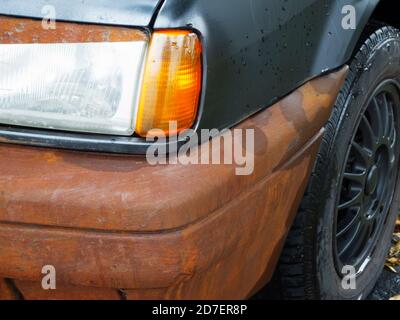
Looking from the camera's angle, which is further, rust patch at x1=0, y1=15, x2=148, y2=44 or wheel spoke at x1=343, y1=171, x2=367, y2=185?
wheel spoke at x1=343, y1=171, x2=367, y2=185

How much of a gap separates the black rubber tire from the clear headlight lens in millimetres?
812

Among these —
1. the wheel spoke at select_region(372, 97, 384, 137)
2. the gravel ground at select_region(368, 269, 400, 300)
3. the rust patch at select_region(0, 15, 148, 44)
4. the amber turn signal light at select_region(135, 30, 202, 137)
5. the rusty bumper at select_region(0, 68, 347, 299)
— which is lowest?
the rusty bumper at select_region(0, 68, 347, 299)

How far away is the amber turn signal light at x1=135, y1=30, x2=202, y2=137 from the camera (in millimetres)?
1476

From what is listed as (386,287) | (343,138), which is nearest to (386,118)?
(343,138)

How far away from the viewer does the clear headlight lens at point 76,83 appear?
149cm

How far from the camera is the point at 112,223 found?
4.65 ft

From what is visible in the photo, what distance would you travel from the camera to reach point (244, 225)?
65.2 inches

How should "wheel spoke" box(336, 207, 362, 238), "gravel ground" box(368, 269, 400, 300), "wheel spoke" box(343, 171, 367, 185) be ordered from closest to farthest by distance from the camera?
"wheel spoke" box(343, 171, 367, 185), "wheel spoke" box(336, 207, 362, 238), "gravel ground" box(368, 269, 400, 300)

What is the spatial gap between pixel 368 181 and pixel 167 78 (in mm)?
1228

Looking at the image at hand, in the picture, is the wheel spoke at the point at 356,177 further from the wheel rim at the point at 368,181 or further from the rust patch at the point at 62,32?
the rust patch at the point at 62,32

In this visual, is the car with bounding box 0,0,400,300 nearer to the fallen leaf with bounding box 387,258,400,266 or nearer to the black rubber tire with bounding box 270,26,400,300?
the black rubber tire with bounding box 270,26,400,300

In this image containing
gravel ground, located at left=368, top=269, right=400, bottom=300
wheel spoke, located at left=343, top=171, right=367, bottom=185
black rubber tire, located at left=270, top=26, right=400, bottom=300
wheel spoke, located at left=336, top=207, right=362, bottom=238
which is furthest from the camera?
gravel ground, located at left=368, top=269, right=400, bottom=300

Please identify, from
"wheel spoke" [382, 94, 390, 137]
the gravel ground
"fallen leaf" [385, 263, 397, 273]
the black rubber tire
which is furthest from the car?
"fallen leaf" [385, 263, 397, 273]
